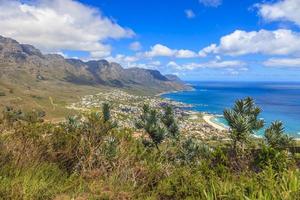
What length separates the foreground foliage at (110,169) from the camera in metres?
5.02

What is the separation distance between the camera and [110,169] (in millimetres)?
6023

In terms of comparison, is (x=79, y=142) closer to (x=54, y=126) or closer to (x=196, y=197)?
(x=54, y=126)

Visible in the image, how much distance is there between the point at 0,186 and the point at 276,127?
30.8 metres

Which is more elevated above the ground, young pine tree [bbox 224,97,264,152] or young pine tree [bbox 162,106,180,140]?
young pine tree [bbox 224,97,264,152]

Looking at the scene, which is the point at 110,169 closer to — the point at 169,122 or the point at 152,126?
the point at 152,126

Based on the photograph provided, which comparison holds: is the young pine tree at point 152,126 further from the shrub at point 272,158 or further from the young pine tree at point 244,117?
the shrub at point 272,158

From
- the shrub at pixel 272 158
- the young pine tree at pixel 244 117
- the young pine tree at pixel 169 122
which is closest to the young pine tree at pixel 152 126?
the young pine tree at pixel 169 122

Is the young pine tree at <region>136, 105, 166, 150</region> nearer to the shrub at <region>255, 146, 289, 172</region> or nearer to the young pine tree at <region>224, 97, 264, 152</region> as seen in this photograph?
the young pine tree at <region>224, 97, 264, 152</region>

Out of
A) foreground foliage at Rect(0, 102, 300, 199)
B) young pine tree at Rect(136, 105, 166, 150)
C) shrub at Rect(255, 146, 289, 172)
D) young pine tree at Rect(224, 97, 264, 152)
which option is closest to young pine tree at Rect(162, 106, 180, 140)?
young pine tree at Rect(136, 105, 166, 150)

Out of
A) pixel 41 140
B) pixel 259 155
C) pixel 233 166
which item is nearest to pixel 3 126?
pixel 41 140

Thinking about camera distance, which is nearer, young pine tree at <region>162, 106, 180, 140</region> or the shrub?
the shrub

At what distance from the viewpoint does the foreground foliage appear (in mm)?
5016

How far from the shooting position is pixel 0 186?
486 centimetres

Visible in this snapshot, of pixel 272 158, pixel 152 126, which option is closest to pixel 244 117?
pixel 152 126
